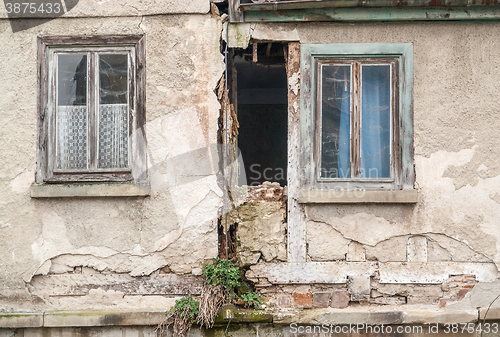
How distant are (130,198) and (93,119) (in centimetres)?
83

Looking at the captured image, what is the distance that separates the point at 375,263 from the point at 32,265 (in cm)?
313

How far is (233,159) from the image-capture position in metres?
4.25

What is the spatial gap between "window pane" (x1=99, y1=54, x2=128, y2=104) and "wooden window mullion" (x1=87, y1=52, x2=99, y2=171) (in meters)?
0.05

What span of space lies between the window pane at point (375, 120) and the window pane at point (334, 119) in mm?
149

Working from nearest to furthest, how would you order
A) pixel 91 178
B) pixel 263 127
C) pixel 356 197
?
pixel 356 197
pixel 91 178
pixel 263 127

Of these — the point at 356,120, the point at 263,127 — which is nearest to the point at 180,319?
the point at 356,120

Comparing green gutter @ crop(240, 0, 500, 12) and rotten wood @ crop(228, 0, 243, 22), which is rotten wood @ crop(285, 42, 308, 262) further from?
rotten wood @ crop(228, 0, 243, 22)

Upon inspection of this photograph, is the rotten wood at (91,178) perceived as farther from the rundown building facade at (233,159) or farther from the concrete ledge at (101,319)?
the concrete ledge at (101,319)

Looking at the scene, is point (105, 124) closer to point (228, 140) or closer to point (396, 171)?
point (228, 140)

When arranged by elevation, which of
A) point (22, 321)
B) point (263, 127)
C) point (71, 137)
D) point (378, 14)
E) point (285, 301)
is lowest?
point (22, 321)

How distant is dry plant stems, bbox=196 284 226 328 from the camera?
12.8ft

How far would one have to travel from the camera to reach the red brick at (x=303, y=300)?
4070mm

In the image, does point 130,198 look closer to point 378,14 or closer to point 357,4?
point 357,4

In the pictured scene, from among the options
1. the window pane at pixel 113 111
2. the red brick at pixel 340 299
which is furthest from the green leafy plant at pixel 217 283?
the window pane at pixel 113 111
